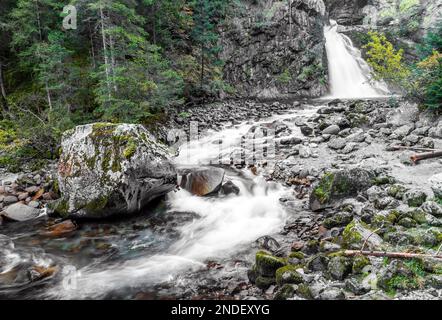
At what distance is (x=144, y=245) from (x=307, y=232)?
12.6 feet

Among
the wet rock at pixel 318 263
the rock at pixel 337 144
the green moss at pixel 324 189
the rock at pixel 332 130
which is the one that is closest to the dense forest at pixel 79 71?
the rock at pixel 332 130

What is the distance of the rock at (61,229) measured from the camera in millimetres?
7523

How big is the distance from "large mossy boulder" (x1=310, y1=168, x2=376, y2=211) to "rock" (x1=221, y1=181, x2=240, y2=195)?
263cm

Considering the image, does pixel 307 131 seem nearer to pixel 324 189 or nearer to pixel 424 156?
pixel 424 156

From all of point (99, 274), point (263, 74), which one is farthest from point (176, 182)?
point (263, 74)

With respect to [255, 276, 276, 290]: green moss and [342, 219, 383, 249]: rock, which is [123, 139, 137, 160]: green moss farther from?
[342, 219, 383, 249]: rock

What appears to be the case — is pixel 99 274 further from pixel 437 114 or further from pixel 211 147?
pixel 437 114

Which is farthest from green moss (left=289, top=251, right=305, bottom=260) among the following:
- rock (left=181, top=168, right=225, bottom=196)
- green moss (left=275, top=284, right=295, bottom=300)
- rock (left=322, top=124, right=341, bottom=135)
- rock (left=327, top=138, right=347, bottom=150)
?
rock (left=322, top=124, right=341, bottom=135)

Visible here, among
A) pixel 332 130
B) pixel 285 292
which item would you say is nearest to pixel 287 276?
pixel 285 292

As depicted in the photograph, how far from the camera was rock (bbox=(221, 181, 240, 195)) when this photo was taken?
9.34m

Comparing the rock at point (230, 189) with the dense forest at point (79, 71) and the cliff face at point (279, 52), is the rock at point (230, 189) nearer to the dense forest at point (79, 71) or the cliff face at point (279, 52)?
the dense forest at point (79, 71)

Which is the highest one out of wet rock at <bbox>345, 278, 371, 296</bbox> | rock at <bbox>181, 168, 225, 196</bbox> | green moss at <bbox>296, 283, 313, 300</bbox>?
rock at <bbox>181, 168, 225, 196</bbox>

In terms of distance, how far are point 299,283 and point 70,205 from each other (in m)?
6.54

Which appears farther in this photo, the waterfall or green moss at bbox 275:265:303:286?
the waterfall
